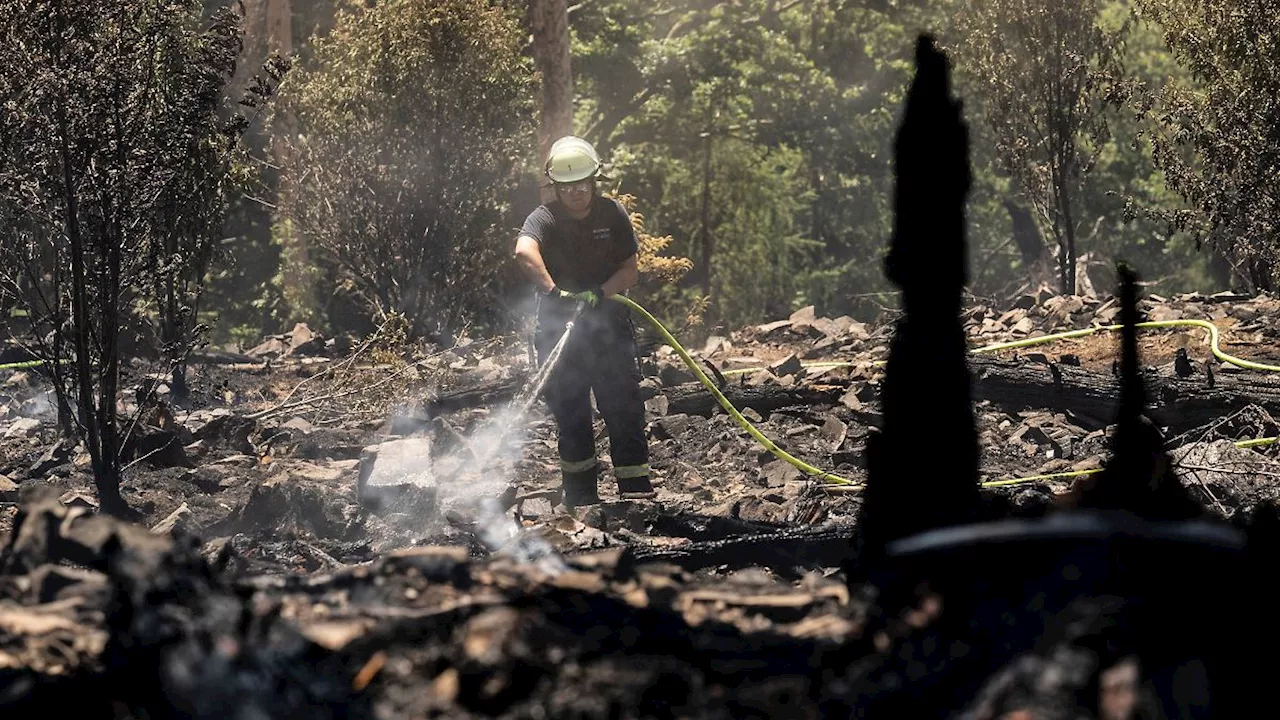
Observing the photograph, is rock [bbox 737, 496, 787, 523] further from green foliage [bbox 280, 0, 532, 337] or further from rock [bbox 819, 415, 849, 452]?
green foliage [bbox 280, 0, 532, 337]

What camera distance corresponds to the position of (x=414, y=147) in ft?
50.5

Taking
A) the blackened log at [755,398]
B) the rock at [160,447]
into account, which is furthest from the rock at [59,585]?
the blackened log at [755,398]

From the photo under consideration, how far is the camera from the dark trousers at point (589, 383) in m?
8.39

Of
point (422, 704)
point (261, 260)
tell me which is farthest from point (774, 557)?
point (261, 260)

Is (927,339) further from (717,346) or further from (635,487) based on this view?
(717,346)

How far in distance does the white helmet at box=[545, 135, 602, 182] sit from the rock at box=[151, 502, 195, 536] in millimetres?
2885

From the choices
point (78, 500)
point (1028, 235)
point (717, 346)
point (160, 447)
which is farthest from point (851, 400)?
point (1028, 235)

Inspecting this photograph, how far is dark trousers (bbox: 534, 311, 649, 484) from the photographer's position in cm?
839

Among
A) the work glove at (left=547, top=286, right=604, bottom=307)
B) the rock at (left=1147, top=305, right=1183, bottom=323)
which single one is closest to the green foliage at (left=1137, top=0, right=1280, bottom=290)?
the rock at (left=1147, top=305, right=1183, bottom=323)

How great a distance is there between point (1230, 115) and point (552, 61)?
350 inches

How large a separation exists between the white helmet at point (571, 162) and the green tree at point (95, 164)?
203 cm

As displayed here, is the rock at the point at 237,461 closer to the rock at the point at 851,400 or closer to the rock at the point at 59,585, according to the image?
the rock at the point at 851,400

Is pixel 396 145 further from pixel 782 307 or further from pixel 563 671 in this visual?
pixel 782 307

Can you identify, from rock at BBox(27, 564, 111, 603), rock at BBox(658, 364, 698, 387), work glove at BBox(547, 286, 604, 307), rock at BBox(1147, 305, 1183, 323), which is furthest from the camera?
rock at BBox(1147, 305, 1183, 323)
